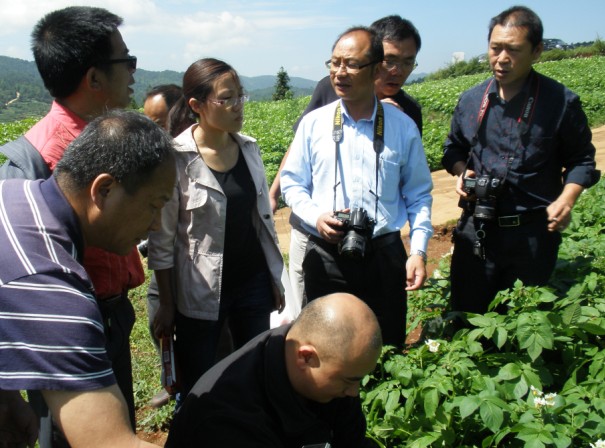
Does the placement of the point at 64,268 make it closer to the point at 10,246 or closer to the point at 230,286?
the point at 10,246

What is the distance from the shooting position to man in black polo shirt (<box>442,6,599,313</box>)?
2.98 metres

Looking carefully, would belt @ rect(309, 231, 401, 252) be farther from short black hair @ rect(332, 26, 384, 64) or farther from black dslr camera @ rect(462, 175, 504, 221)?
short black hair @ rect(332, 26, 384, 64)

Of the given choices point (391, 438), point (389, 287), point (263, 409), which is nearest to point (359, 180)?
point (389, 287)

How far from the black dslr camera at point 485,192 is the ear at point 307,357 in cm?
162

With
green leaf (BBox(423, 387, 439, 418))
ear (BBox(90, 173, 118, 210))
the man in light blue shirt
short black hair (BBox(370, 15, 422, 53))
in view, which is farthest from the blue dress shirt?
ear (BBox(90, 173, 118, 210))

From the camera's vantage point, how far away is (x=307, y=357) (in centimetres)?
174

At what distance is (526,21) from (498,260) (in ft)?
4.09

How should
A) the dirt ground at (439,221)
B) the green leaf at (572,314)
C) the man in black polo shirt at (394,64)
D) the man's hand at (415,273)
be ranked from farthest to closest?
the dirt ground at (439,221)
the man in black polo shirt at (394,64)
the man's hand at (415,273)
the green leaf at (572,314)

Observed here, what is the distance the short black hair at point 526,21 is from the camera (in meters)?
3.01

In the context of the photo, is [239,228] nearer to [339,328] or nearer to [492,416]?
[339,328]

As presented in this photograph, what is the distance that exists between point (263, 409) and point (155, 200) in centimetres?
69

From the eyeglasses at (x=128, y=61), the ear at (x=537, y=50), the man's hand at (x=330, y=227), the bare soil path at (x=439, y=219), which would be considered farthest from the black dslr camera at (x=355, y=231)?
the bare soil path at (x=439, y=219)

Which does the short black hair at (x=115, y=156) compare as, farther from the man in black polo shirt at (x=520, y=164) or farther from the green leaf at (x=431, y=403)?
the man in black polo shirt at (x=520, y=164)

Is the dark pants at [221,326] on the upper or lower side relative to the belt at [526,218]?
lower
